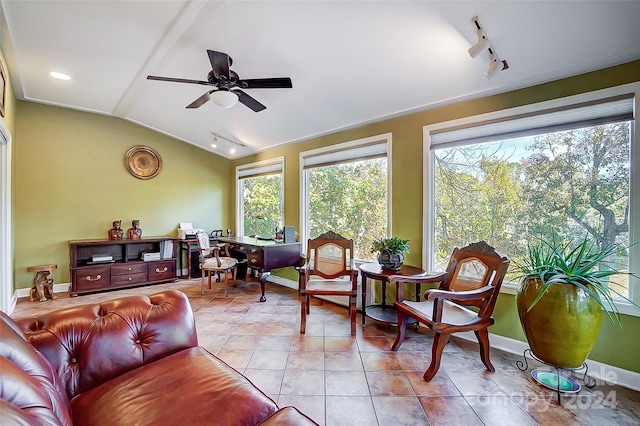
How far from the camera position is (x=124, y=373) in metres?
1.36

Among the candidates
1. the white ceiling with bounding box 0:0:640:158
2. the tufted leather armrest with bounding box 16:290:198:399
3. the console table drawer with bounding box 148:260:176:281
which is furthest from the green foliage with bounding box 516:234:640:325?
the console table drawer with bounding box 148:260:176:281

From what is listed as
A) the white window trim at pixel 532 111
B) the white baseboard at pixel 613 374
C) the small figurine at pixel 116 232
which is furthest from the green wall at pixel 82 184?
the white baseboard at pixel 613 374

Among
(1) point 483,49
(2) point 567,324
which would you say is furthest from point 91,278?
(2) point 567,324

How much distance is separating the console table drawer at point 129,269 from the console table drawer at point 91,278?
10 cm

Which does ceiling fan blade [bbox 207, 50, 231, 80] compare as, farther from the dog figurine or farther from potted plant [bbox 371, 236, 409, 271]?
the dog figurine

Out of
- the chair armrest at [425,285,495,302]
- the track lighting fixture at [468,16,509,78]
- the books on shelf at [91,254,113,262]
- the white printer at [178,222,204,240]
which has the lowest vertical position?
the books on shelf at [91,254,113,262]

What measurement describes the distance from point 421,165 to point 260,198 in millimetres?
3199

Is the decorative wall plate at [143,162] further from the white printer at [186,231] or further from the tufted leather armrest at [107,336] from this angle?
the tufted leather armrest at [107,336]

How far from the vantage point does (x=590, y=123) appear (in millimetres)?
2191

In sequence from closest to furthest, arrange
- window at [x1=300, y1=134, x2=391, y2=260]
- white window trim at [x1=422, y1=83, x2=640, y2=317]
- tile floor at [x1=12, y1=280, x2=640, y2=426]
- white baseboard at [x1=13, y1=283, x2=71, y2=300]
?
1. tile floor at [x1=12, y1=280, x2=640, y2=426]
2. white window trim at [x1=422, y1=83, x2=640, y2=317]
3. window at [x1=300, y1=134, x2=391, y2=260]
4. white baseboard at [x1=13, y1=283, x2=71, y2=300]

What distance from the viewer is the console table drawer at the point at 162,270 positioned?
470 centimetres

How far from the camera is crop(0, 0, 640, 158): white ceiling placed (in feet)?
6.21

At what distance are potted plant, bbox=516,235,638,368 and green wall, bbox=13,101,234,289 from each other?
209 inches

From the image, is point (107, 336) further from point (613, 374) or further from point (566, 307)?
point (613, 374)
